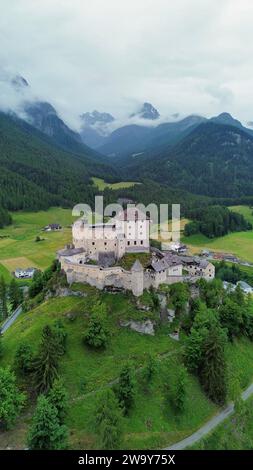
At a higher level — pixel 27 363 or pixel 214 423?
pixel 27 363

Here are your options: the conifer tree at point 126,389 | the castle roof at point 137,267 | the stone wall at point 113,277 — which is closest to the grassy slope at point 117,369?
the conifer tree at point 126,389

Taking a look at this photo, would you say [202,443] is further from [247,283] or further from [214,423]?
[247,283]

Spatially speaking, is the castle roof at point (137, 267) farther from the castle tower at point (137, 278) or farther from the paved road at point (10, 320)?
the paved road at point (10, 320)

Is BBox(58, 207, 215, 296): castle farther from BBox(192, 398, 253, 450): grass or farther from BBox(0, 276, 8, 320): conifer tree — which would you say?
BBox(192, 398, 253, 450): grass

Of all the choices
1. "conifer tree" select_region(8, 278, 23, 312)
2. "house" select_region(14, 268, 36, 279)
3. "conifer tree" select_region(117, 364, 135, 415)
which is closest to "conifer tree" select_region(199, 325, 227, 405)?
"conifer tree" select_region(117, 364, 135, 415)

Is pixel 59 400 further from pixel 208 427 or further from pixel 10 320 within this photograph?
pixel 10 320
